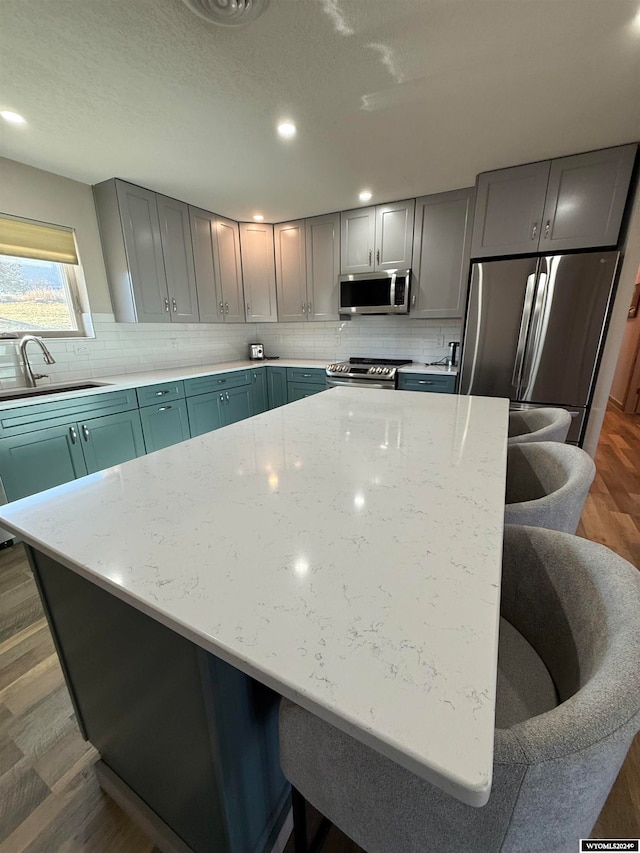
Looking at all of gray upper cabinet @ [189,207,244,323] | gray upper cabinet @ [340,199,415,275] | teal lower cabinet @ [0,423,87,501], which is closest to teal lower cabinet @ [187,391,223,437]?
gray upper cabinet @ [189,207,244,323]

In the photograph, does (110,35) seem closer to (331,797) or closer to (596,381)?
(331,797)

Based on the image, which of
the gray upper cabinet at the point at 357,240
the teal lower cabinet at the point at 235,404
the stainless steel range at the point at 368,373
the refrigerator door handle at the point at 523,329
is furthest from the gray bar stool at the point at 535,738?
the gray upper cabinet at the point at 357,240

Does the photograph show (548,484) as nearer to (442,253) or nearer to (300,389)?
(442,253)

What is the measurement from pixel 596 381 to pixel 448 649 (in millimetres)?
2972

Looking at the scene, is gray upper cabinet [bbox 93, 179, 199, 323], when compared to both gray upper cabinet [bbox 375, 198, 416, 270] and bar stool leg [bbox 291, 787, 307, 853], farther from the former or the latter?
bar stool leg [bbox 291, 787, 307, 853]

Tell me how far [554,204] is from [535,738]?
10.7 ft

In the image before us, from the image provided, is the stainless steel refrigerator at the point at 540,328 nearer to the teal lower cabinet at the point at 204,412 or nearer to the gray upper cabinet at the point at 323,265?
the gray upper cabinet at the point at 323,265

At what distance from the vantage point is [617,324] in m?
2.54

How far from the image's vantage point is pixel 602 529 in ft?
7.93

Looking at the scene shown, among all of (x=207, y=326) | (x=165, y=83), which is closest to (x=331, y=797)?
(x=165, y=83)

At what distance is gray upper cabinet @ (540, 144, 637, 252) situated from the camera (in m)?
2.37

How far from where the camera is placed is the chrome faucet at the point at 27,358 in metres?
2.48

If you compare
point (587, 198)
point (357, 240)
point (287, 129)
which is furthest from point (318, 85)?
point (587, 198)

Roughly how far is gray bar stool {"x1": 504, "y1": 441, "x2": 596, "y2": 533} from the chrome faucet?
307 cm
